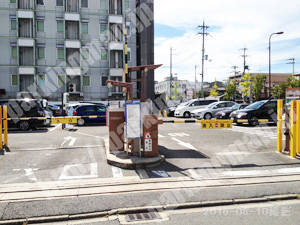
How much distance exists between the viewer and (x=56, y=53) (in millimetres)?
34406

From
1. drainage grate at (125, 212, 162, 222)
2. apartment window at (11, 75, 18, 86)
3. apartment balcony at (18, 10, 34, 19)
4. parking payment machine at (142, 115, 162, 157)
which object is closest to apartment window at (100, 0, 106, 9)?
apartment balcony at (18, 10, 34, 19)

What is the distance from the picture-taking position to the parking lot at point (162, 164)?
695cm

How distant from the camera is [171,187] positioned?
5.94m

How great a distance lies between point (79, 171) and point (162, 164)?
2358 mm

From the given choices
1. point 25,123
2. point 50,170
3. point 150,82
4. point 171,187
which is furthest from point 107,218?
point 25,123

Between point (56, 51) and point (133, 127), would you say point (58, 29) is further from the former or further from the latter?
point (133, 127)

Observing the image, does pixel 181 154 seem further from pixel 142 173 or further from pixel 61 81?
pixel 61 81

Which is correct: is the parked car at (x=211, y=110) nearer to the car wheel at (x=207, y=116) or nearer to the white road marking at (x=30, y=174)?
the car wheel at (x=207, y=116)

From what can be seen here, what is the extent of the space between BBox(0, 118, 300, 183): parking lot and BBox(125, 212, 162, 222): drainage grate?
1.90 m

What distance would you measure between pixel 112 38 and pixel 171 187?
107 ft

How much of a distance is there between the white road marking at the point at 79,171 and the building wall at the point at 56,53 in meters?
28.5

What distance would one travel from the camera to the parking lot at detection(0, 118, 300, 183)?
22.8 feet

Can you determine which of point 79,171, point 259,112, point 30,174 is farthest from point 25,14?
point 79,171

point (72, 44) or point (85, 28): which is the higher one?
point (85, 28)
